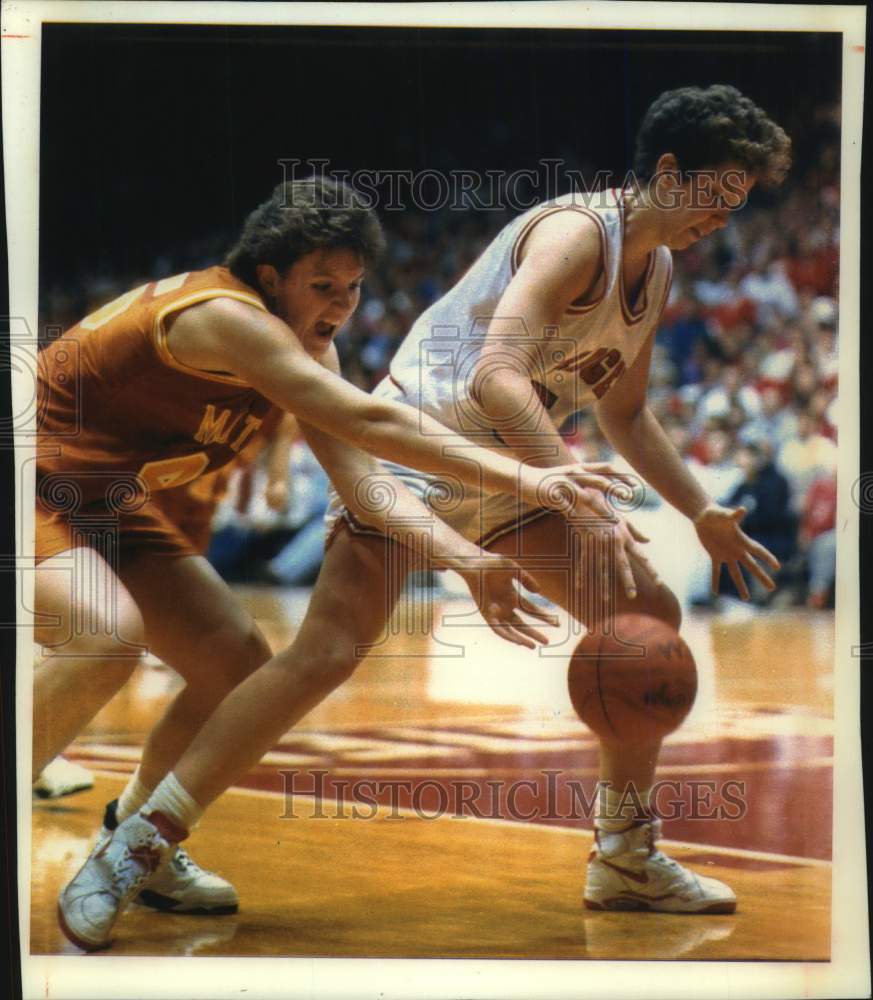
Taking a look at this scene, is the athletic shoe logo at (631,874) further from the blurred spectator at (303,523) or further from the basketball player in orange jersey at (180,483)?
the blurred spectator at (303,523)

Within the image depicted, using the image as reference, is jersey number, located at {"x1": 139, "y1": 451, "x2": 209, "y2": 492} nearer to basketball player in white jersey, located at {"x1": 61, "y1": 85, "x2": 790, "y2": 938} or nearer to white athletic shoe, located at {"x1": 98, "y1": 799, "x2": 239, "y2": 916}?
basketball player in white jersey, located at {"x1": 61, "y1": 85, "x2": 790, "y2": 938}

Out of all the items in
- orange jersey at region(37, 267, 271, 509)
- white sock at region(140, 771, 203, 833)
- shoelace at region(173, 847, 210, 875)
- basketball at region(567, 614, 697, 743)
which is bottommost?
shoelace at region(173, 847, 210, 875)

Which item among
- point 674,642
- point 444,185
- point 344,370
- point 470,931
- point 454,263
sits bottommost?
point 470,931

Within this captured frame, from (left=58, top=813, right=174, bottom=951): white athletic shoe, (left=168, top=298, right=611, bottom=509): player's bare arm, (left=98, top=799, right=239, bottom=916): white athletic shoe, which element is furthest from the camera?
(left=98, top=799, right=239, bottom=916): white athletic shoe

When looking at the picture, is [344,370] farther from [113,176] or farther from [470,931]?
[470,931]

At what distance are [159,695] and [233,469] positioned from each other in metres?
0.59

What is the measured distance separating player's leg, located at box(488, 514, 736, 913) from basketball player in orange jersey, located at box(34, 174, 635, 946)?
9 centimetres

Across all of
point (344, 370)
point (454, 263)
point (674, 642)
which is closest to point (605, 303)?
point (454, 263)

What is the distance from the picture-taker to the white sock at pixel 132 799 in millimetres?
2850

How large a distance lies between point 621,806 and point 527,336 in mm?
1196

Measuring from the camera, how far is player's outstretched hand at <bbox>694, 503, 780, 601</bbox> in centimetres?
292

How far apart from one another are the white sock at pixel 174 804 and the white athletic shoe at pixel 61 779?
225mm

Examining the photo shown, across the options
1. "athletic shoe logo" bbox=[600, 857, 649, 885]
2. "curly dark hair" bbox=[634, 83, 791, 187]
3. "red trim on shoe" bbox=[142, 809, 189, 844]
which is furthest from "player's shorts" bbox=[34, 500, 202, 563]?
"curly dark hair" bbox=[634, 83, 791, 187]

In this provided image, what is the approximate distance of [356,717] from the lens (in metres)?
2.86
